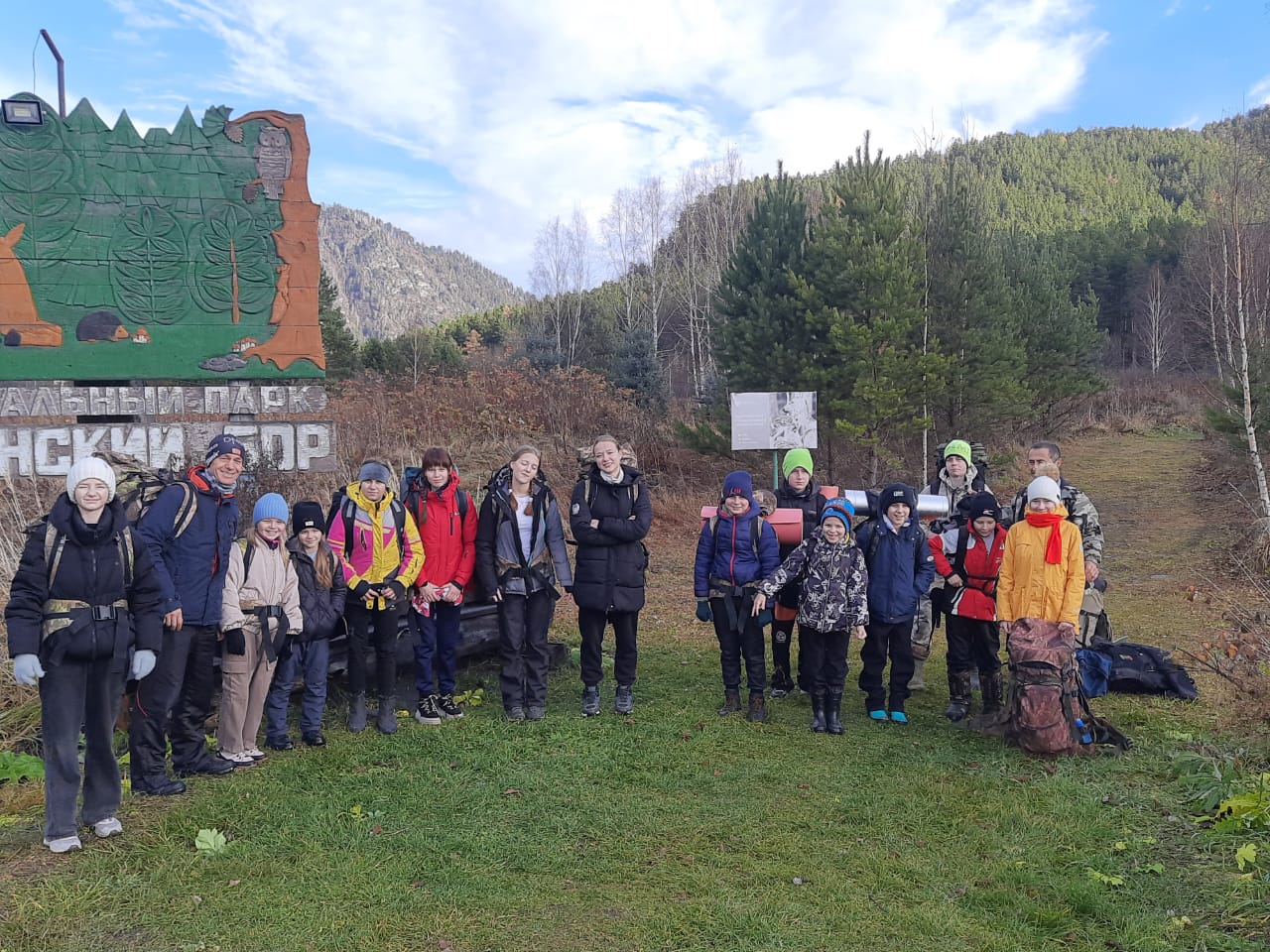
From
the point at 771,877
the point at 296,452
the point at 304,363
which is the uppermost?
the point at 304,363

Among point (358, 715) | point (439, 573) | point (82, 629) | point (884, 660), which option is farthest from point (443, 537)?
point (884, 660)

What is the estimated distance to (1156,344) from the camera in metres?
41.0

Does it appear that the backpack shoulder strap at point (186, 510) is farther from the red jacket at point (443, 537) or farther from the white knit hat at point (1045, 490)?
the white knit hat at point (1045, 490)

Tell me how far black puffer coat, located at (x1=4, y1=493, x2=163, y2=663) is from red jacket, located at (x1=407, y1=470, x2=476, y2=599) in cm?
190

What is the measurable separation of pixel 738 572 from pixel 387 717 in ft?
8.14

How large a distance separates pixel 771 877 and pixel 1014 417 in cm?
1615

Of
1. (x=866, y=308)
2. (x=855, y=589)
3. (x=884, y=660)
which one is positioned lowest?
(x=884, y=660)

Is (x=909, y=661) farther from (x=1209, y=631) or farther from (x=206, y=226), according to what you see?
(x=206, y=226)

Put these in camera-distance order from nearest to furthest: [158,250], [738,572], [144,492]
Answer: [144,492]
[738,572]
[158,250]

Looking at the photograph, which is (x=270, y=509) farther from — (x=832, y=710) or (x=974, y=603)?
(x=974, y=603)

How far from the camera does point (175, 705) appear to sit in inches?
190

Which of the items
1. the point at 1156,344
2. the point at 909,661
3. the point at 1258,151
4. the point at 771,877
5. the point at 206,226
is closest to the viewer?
the point at 771,877

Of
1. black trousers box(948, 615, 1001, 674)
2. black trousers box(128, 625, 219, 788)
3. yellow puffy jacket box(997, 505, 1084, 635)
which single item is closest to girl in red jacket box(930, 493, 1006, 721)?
black trousers box(948, 615, 1001, 674)

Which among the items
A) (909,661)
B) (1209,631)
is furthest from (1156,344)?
(909,661)
